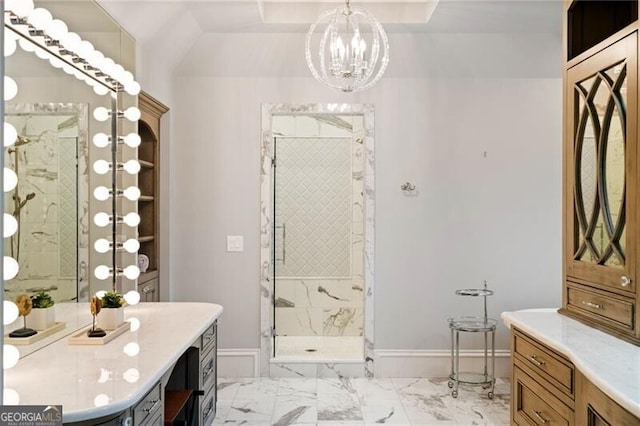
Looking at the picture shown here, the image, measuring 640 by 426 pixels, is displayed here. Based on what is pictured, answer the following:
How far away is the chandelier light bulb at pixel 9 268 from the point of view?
179 centimetres

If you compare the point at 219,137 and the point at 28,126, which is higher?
the point at 219,137

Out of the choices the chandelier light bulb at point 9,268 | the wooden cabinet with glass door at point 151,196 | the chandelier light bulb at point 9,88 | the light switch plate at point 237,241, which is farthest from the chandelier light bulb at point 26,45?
the light switch plate at point 237,241

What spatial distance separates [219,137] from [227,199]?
1.62 ft

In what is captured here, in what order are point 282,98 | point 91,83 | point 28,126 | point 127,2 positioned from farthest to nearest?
point 282,98, point 127,2, point 91,83, point 28,126

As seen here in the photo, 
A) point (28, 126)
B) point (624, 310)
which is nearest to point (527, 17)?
point (624, 310)

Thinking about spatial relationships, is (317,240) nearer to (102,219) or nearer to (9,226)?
(102,219)

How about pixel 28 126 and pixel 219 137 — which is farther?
pixel 219 137

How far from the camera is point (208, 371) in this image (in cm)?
283

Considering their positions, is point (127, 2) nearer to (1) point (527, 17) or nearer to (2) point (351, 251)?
(1) point (527, 17)

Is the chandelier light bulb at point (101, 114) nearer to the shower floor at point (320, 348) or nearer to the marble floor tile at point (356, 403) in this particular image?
the marble floor tile at point (356, 403)

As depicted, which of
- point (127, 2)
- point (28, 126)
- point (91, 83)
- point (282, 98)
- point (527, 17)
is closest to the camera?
point (28, 126)

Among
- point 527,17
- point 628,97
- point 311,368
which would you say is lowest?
point 311,368

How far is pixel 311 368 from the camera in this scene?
4.22 meters

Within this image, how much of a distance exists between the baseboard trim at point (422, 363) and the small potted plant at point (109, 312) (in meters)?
2.37
